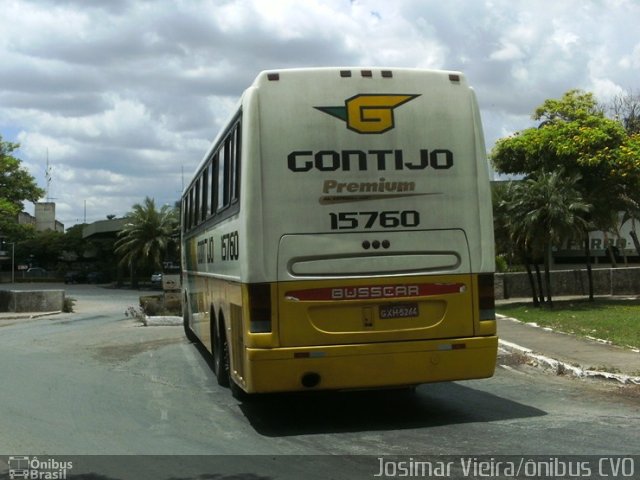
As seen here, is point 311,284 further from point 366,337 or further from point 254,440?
point 254,440

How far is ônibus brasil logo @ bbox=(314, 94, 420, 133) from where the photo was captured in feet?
25.4

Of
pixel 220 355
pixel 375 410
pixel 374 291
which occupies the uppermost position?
pixel 374 291

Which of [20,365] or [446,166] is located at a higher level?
[446,166]

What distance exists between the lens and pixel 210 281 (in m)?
11.3

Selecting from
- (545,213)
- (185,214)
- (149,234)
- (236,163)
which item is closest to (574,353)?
(236,163)

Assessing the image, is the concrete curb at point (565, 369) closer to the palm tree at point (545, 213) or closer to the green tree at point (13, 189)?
the palm tree at point (545, 213)

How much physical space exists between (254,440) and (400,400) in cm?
261

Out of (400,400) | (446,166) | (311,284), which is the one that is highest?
(446,166)

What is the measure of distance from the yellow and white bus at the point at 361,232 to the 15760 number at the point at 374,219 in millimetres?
11

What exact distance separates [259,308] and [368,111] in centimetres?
242

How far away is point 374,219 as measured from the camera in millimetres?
7672

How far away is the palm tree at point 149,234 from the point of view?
58.2 meters

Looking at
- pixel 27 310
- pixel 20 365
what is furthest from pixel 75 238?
pixel 20 365

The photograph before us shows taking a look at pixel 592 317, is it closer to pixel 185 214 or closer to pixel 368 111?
pixel 185 214
